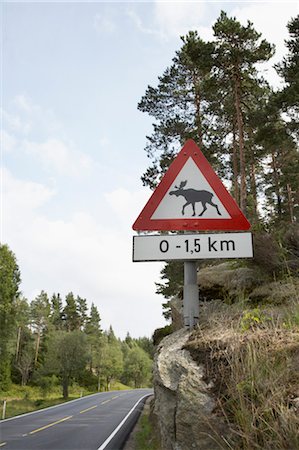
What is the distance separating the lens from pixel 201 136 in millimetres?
18000

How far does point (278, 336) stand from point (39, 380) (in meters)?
60.6

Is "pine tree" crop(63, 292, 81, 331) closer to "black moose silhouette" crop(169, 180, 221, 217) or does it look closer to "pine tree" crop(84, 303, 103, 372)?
"pine tree" crop(84, 303, 103, 372)

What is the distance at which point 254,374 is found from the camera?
2.17 metres

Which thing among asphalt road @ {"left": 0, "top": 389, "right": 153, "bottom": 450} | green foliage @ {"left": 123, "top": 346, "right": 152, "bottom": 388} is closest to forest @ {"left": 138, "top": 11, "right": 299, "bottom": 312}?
asphalt road @ {"left": 0, "top": 389, "right": 153, "bottom": 450}

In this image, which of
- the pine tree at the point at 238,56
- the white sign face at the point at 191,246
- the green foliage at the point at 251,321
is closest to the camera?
the green foliage at the point at 251,321

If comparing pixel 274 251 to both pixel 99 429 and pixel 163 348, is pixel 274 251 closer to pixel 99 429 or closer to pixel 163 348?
pixel 163 348

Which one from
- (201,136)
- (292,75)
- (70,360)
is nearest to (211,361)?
(292,75)

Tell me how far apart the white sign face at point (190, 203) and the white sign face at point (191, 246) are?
0.73ft

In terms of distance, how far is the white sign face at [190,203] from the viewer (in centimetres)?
320

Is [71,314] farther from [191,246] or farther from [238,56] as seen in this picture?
[191,246]

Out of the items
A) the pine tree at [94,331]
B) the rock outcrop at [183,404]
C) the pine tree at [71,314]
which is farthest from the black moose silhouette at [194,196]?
the pine tree at [71,314]

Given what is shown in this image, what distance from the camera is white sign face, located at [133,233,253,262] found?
3010 millimetres

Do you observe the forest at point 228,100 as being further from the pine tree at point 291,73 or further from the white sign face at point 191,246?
the white sign face at point 191,246

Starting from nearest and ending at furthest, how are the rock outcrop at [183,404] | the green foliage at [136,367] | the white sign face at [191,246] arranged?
the rock outcrop at [183,404]
the white sign face at [191,246]
the green foliage at [136,367]
